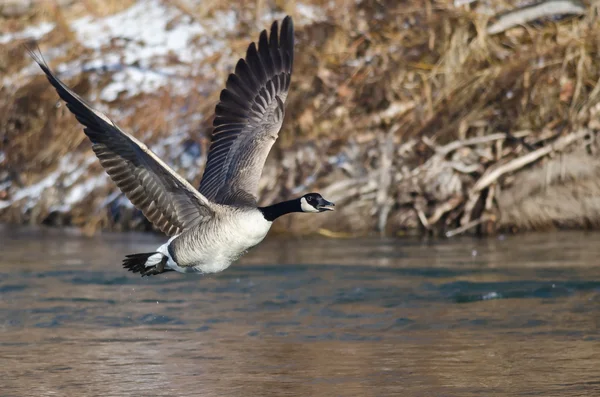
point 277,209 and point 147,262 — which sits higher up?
point 277,209

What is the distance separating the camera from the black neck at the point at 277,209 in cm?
721

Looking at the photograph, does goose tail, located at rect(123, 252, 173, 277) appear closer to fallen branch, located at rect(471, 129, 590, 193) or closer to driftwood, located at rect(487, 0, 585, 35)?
fallen branch, located at rect(471, 129, 590, 193)

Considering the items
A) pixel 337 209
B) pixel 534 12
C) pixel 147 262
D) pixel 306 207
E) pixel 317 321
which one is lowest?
pixel 317 321

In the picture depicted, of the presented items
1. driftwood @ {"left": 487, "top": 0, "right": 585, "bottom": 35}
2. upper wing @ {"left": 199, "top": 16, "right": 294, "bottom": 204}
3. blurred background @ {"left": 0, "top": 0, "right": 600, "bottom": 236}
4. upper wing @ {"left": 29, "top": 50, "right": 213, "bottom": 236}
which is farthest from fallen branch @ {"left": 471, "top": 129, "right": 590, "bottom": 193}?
upper wing @ {"left": 29, "top": 50, "right": 213, "bottom": 236}

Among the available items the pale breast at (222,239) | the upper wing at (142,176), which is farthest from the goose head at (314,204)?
the upper wing at (142,176)

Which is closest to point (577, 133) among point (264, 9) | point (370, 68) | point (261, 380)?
point (370, 68)

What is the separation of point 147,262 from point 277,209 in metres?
1.07

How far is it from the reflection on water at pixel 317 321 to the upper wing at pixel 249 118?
113cm

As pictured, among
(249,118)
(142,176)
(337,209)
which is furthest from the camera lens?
(337,209)

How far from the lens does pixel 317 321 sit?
8.26 m

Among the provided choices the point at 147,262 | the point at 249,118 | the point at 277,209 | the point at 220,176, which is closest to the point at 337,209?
the point at 249,118

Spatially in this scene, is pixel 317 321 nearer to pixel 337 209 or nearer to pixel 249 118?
pixel 249 118

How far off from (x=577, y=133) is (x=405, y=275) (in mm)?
3906

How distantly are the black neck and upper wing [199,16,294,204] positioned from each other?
419 millimetres
